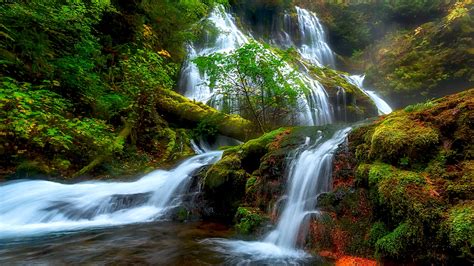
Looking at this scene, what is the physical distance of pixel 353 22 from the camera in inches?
982

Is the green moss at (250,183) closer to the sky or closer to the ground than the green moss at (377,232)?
closer to the sky

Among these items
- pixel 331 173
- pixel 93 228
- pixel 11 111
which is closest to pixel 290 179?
pixel 331 173

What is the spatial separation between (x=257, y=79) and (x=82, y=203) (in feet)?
17.3

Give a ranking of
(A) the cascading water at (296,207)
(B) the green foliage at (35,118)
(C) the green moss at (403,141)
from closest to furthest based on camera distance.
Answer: (C) the green moss at (403,141)
(A) the cascading water at (296,207)
(B) the green foliage at (35,118)

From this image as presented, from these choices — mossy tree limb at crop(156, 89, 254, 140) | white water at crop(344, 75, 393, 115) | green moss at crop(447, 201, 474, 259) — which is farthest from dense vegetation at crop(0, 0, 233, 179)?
white water at crop(344, 75, 393, 115)

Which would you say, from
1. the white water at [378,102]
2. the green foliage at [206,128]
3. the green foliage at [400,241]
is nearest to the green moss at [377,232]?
the green foliage at [400,241]

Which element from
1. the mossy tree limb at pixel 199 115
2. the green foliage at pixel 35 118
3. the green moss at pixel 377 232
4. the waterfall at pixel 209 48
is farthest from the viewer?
the waterfall at pixel 209 48

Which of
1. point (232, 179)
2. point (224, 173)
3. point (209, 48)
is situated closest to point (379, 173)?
point (232, 179)

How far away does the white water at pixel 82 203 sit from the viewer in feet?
18.1

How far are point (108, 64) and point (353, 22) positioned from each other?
20.7 metres

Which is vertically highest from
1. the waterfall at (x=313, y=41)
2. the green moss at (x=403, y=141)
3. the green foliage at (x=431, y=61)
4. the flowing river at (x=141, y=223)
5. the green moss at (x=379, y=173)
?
the waterfall at (x=313, y=41)

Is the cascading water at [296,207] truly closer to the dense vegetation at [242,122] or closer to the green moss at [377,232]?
the dense vegetation at [242,122]

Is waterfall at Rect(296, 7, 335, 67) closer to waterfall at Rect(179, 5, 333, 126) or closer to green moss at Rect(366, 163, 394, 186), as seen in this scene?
waterfall at Rect(179, 5, 333, 126)

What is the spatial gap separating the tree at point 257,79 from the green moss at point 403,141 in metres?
4.58
